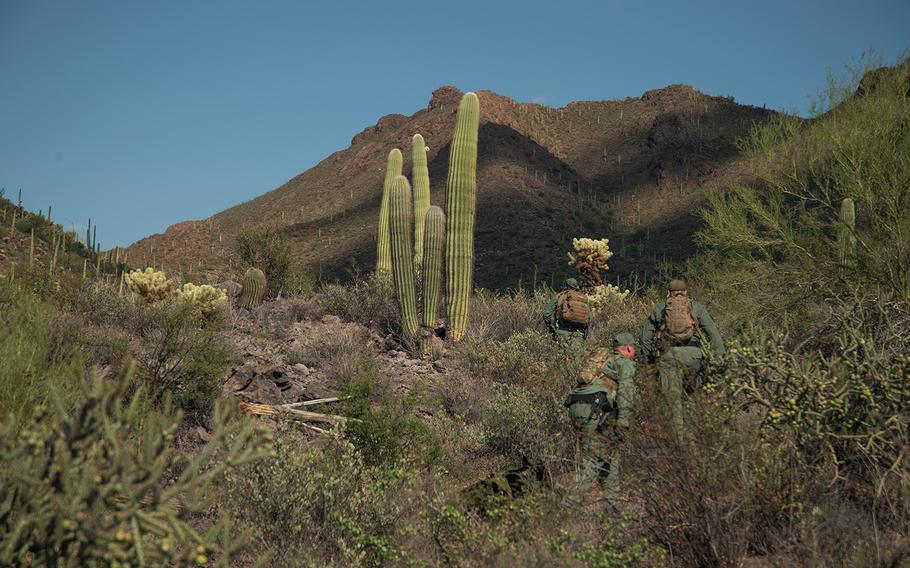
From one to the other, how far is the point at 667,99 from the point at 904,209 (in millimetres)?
57630

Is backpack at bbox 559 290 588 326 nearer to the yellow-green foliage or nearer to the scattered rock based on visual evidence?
the yellow-green foliage

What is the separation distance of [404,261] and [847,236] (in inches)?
270

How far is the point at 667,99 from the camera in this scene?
63.3 metres

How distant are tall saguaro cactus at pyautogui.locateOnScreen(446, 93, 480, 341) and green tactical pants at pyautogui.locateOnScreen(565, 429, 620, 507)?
25.2 ft

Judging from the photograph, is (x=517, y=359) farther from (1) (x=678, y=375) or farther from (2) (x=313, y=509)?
(2) (x=313, y=509)

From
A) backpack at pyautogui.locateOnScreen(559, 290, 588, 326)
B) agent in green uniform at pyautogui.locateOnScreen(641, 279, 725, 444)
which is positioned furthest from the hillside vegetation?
agent in green uniform at pyautogui.locateOnScreen(641, 279, 725, 444)

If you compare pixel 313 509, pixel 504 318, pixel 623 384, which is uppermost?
pixel 504 318

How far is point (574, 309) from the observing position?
928cm

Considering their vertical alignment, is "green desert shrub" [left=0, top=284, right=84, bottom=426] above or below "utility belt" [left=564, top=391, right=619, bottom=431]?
above

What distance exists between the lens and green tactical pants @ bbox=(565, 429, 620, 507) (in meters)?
4.68

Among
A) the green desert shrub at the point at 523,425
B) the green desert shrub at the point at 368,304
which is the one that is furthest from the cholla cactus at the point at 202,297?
the green desert shrub at the point at 523,425

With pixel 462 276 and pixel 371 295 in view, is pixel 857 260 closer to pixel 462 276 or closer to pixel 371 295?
pixel 462 276

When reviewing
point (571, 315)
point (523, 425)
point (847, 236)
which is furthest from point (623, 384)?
point (847, 236)

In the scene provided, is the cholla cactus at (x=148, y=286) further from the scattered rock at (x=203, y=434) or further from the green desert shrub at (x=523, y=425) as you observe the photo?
the green desert shrub at (x=523, y=425)
